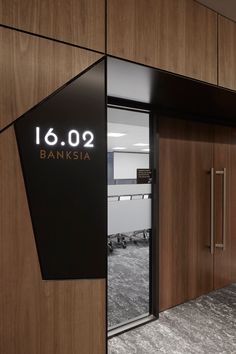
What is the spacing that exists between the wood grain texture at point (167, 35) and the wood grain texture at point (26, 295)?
30.4 inches

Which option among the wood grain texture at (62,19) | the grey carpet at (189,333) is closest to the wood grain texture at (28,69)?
the wood grain texture at (62,19)

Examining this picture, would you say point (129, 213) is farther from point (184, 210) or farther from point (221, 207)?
point (221, 207)

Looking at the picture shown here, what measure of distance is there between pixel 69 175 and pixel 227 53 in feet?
4.70

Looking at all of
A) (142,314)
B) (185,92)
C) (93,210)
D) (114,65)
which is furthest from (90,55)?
(142,314)

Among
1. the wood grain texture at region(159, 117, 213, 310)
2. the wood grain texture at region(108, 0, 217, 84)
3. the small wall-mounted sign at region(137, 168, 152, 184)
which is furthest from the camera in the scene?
the wood grain texture at region(159, 117, 213, 310)

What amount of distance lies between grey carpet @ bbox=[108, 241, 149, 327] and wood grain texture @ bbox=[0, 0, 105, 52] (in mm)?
2322

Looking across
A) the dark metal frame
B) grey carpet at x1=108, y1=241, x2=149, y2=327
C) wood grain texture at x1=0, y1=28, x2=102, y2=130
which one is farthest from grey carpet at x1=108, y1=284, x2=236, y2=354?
wood grain texture at x1=0, y1=28, x2=102, y2=130

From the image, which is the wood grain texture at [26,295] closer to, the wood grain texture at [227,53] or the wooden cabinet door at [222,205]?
the wood grain texture at [227,53]

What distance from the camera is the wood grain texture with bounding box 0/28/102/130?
3.71 ft

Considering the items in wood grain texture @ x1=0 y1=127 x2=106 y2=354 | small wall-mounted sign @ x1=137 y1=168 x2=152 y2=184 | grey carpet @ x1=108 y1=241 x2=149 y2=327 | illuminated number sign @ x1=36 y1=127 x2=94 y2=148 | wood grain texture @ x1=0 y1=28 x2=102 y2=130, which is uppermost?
wood grain texture @ x1=0 y1=28 x2=102 y2=130

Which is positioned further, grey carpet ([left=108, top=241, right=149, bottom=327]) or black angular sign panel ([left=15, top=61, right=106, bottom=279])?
grey carpet ([left=108, top=241, right=149, bottom=327])

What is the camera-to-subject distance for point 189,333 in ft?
7.73

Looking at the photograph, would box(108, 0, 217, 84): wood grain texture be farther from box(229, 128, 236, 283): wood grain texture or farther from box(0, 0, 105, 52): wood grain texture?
box(229, 128, 236, 283): wood grain texture

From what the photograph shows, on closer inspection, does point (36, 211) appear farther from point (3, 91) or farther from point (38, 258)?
point (3, 91)
